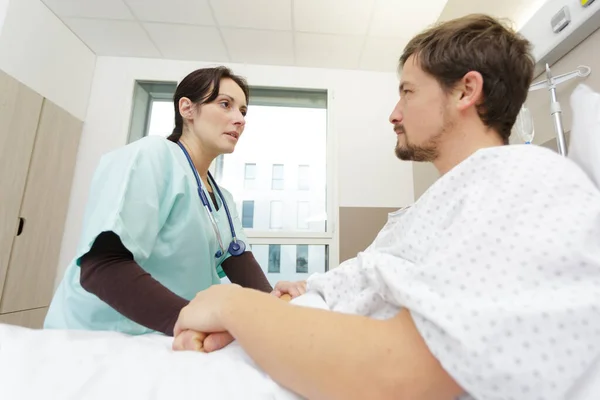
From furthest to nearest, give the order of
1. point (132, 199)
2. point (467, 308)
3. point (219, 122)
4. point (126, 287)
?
1. point (219, 122)
2. point (132, 199)
3. point (126, 287)
4. point (467, 308)

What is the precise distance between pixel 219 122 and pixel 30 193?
5.56 ft

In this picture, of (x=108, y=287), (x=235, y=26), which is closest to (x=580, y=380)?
(x=108, y=287)

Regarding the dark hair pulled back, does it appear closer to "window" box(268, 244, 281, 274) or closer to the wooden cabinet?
the wooden cabinet

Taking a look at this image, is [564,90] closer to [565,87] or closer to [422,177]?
[565,87]

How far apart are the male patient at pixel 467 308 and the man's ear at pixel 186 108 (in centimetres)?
89

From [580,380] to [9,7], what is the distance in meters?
3.03

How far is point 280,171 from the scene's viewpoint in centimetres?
275

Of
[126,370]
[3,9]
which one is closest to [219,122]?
[126,370]

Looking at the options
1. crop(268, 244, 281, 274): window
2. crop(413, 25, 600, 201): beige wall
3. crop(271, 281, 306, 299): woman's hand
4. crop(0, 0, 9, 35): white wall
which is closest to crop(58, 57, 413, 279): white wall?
crop(268, 244, 281, 274): window

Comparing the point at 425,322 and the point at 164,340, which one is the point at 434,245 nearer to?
the point at 425,322

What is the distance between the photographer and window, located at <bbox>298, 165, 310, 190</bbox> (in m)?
2.74

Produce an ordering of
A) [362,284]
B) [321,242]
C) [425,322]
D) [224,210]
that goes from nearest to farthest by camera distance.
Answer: [425,322]
[362,284]
[224,210]
[321,242]

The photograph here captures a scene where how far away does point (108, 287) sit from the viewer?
25.6 inches

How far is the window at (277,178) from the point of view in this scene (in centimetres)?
272
